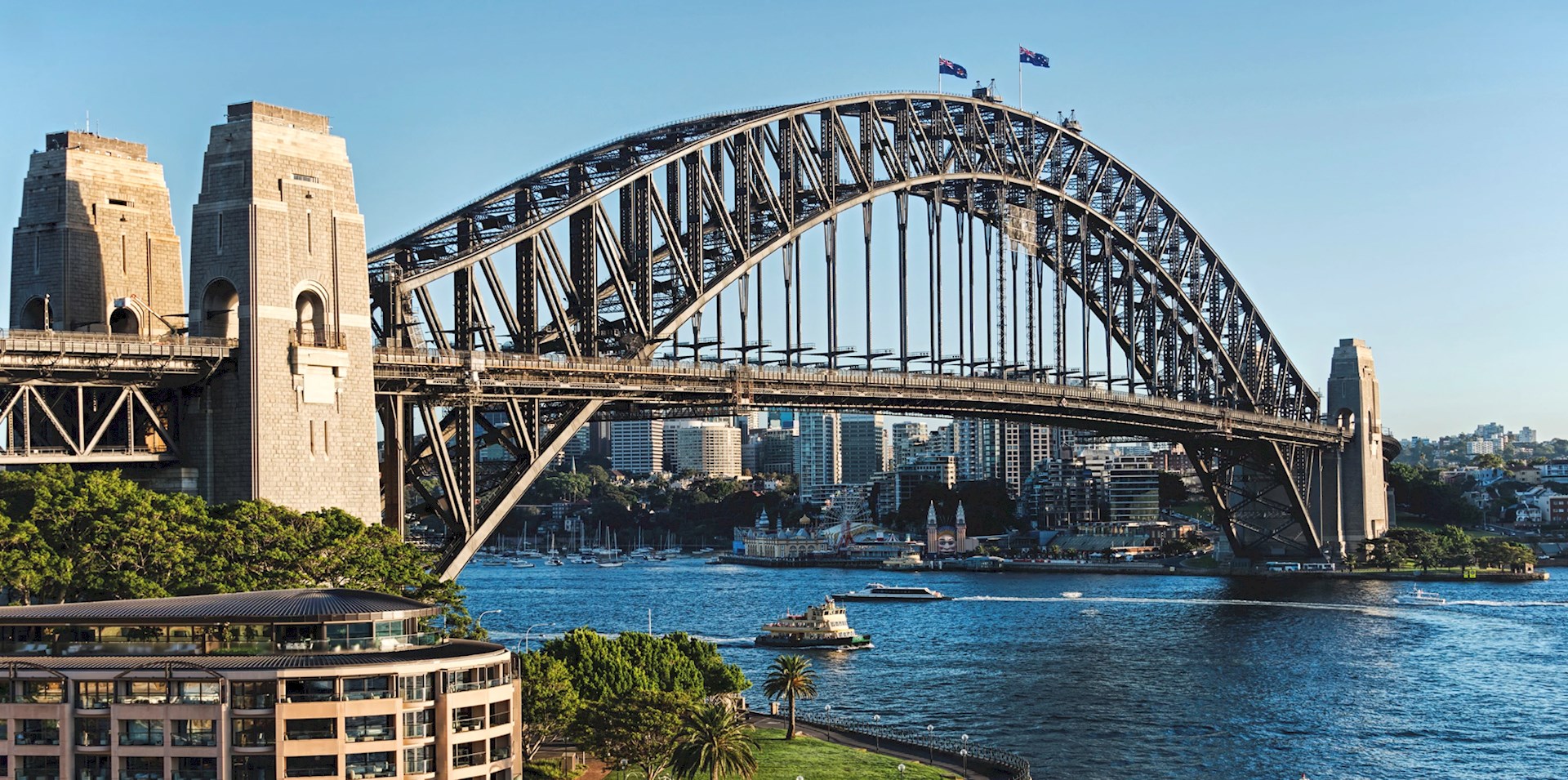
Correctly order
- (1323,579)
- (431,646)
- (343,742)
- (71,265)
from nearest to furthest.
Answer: (343,742) → (431,646) → (71,265) → (1323,579)

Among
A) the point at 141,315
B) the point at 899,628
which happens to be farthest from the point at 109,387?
the point at 899,628

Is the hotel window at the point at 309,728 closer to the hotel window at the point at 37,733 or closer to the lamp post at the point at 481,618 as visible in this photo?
the hotel window at the point at 37,733

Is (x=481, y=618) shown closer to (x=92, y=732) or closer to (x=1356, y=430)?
(x=92, y=732)

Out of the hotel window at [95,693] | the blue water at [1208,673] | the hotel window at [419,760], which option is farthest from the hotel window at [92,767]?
the blue water at [1208,673]

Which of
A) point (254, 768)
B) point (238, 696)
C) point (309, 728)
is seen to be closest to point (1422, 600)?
point (309, 728)

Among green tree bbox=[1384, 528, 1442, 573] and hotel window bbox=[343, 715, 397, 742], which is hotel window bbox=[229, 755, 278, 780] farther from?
green tree bbox=[1384, 528, 1442, 573]

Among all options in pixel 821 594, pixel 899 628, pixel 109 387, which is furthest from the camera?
pixel 821 594

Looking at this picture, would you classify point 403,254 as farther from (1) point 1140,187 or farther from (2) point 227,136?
(1) point 1140,187
